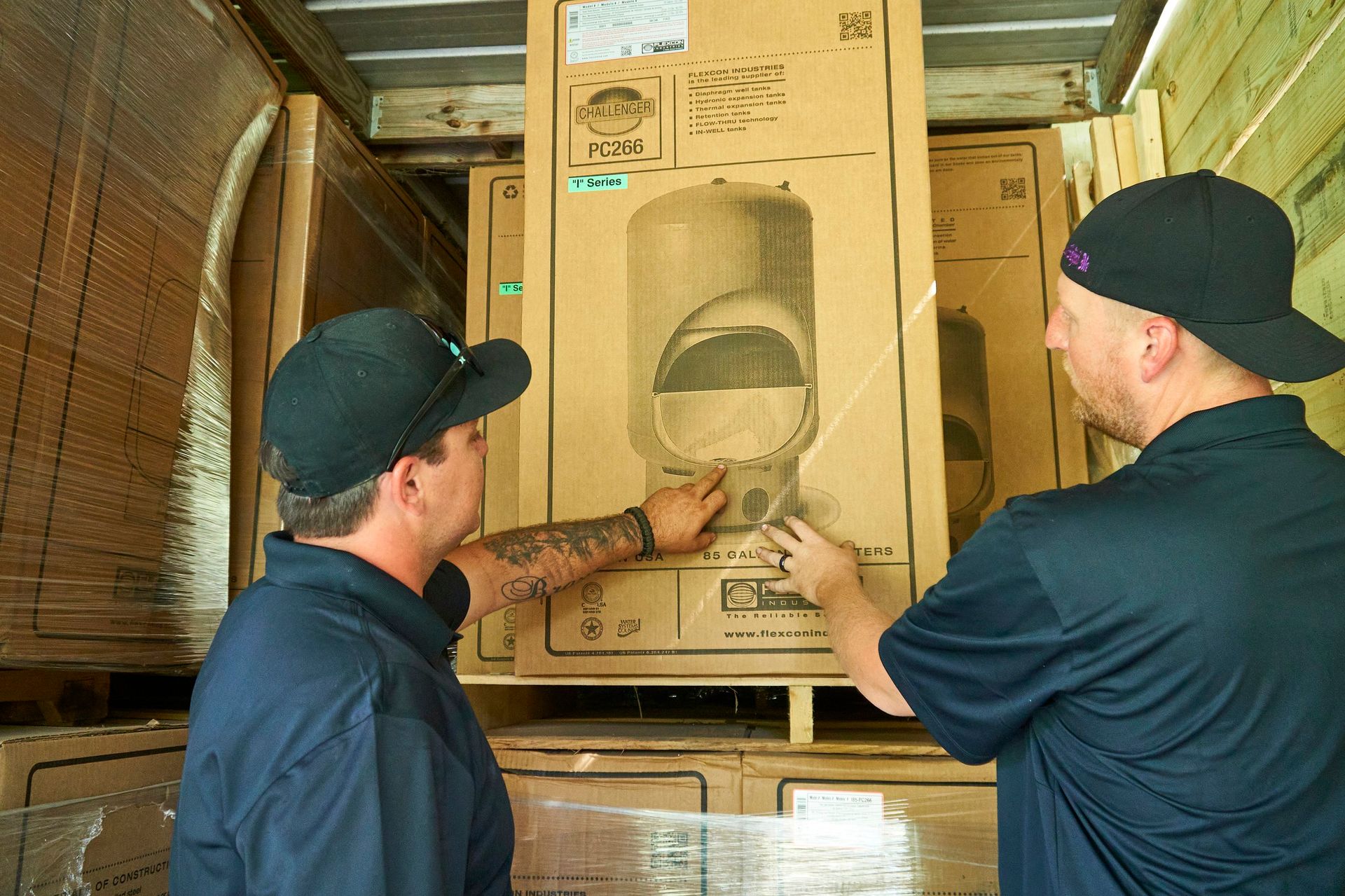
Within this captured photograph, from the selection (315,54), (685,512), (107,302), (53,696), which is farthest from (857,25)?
(53,696)

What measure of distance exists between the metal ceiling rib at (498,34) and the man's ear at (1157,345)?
1.83 meters

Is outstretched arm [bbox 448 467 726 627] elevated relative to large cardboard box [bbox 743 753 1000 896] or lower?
elevated

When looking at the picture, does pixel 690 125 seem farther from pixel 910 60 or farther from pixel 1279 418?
pixel 1279 418

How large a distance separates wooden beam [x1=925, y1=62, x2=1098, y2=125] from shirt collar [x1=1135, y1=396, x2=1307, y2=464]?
6.58 feet

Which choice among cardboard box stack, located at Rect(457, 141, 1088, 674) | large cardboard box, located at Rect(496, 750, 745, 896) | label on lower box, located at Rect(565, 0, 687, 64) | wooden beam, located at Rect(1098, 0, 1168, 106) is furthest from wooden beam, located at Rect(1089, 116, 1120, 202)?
large cardboard box, located at Rect(496, 750, 745, 896)

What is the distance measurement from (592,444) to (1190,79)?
1.73m

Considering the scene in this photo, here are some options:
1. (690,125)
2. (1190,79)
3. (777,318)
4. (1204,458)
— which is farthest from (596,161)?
(1190,79)

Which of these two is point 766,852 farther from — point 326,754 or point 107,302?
point 107,302

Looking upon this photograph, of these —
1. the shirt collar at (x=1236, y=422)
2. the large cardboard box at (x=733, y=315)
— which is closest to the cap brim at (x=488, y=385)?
the large cardboard box at (x=733, y=315)

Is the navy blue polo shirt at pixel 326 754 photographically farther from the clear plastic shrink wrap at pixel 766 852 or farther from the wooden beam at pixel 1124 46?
the wooden beam at pixel 1124 46

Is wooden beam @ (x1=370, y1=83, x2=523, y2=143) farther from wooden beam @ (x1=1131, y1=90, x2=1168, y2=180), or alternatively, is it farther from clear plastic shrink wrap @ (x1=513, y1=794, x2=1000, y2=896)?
clear plastic shrink wrap @ (x1=513, y1=794, x2=1000, y2=896)

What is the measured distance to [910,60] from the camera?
1.98 m

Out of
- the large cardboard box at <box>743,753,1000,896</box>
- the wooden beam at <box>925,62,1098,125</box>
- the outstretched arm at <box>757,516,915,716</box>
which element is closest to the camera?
the outstretched arm at <box>757,516,915,716</box>

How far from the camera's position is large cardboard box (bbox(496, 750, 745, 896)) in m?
1.74
